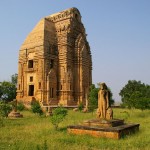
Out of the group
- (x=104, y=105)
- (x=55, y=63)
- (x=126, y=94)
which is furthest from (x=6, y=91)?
(x=104, y=105)

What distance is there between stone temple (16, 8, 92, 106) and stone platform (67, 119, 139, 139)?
2131 cm

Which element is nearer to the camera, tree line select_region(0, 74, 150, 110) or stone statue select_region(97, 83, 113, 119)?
stone statue select_region(97, 83, 113, 119)

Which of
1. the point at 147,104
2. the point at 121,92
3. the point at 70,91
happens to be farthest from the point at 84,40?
the point at 121,92

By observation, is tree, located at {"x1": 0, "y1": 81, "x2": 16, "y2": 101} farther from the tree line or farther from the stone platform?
the stone platform

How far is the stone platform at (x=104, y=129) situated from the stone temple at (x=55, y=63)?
69.9 ft

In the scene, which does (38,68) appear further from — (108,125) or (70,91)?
(108,125)

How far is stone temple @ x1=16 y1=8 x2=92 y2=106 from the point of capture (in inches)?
1320

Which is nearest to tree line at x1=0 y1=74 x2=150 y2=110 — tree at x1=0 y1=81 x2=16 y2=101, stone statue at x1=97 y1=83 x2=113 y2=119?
tree at x1=0 y1=81 x2=16 y2=101

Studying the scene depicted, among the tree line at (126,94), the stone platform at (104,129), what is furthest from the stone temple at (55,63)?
the stone platform at (104,129)

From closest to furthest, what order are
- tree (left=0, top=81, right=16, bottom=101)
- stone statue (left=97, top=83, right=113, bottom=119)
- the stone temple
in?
1. stone statue (left=97, top=83, right=113, bottom=119)
2. the stone temple
3. tree (left=0, top=81, right=16, bottom=101)

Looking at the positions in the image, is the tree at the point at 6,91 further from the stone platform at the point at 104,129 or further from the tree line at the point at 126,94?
the stone platform at the point at 104,129

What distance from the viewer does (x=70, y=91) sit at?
34688mm

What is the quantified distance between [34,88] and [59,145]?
26341 mm

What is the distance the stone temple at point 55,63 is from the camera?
33531 mm
